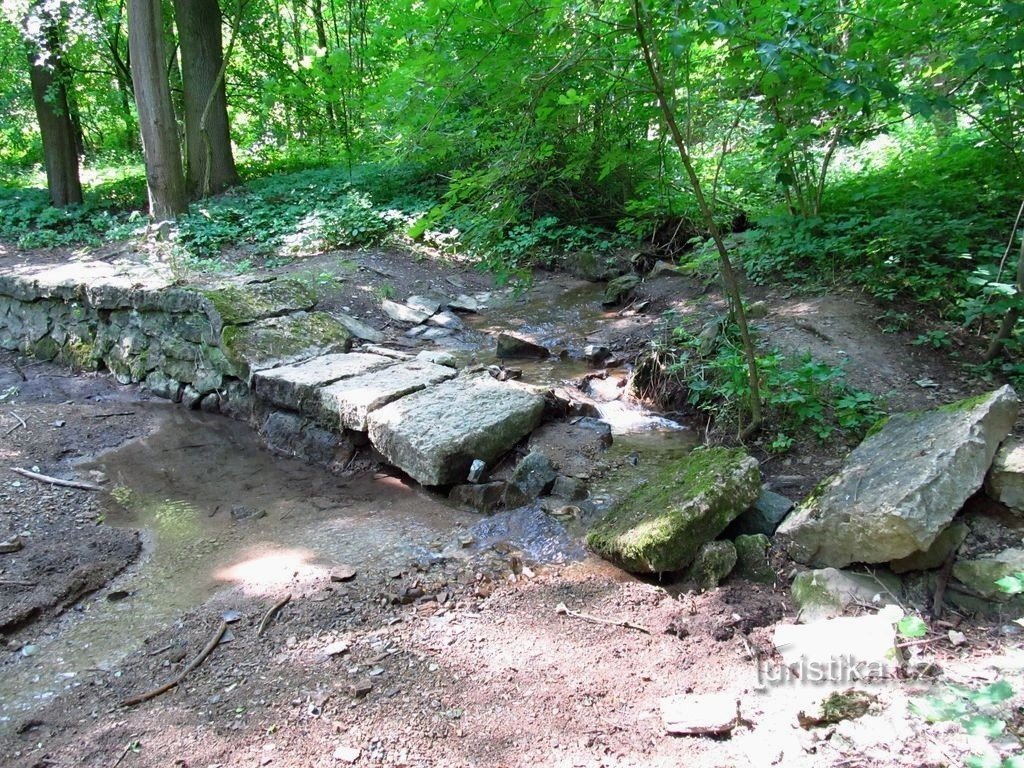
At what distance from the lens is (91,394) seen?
6.26 m

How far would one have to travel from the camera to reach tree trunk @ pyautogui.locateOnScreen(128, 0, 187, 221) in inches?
339

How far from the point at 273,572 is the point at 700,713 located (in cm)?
208

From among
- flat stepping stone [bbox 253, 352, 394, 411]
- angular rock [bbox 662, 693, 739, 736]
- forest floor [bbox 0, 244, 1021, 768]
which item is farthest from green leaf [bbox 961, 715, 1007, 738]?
flat stepping stone [bbox 253, 352, 394, 411]

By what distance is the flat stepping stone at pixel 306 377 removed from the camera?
4.77m

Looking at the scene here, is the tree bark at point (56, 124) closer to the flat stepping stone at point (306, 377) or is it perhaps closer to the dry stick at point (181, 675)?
the flat stepping stone at point (306, 377)

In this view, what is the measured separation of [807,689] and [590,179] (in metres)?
8.01

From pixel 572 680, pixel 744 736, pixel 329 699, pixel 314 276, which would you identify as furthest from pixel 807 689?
pixel 314 276

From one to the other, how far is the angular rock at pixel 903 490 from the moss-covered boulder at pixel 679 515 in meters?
0.26

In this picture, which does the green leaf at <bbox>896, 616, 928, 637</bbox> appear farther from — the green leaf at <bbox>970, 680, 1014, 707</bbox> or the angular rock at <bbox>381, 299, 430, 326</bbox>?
the angular rock at <bbox>381, 299, 430, 326</bbox>

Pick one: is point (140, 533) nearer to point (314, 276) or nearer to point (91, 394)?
point (91, 394)

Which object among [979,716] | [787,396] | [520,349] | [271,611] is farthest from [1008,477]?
[520,349]

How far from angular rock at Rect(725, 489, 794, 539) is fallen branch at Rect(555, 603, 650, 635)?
749 millimetres

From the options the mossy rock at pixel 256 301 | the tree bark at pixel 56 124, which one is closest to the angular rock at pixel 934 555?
the mossy rock at pixel 256 301

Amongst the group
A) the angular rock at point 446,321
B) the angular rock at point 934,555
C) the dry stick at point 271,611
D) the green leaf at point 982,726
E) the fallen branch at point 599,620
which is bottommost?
the fallen branch at point 599,620
